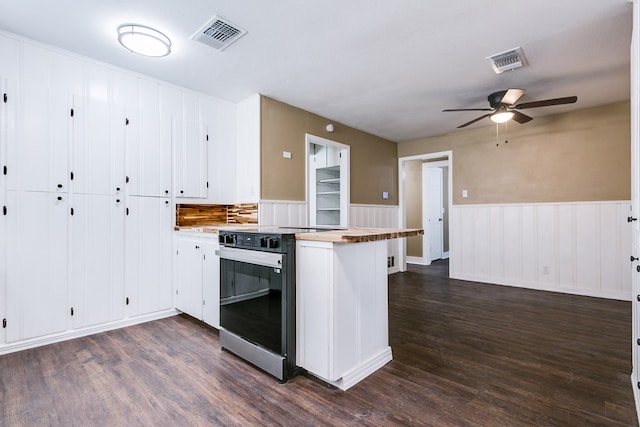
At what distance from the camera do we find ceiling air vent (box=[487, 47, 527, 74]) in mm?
2768

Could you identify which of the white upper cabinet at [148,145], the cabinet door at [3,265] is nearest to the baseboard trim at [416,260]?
the white upper cabinet at [148,145]

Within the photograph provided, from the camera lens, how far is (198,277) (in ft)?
10.0

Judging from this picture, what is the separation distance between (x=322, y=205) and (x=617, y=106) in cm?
435

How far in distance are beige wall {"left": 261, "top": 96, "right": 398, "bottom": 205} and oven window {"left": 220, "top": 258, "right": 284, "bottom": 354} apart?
1.47m

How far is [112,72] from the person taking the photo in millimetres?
3043

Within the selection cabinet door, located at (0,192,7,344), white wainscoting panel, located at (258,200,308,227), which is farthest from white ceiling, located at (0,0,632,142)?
cabinet door, located at (0,192,7,344)

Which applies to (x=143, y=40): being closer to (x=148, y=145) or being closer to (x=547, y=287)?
(x=148, y=145)

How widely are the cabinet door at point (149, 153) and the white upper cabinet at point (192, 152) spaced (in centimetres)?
13

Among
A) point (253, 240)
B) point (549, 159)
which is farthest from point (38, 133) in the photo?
point (549, 159)

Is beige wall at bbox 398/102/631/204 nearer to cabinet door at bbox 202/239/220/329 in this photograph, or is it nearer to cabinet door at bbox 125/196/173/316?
cabinet door at bbox 202/239/220/329

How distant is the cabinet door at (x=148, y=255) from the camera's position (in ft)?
10.3

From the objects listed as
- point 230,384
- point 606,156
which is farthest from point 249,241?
point 606,156

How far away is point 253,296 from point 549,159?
184 inches

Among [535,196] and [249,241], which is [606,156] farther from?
[249,241]
